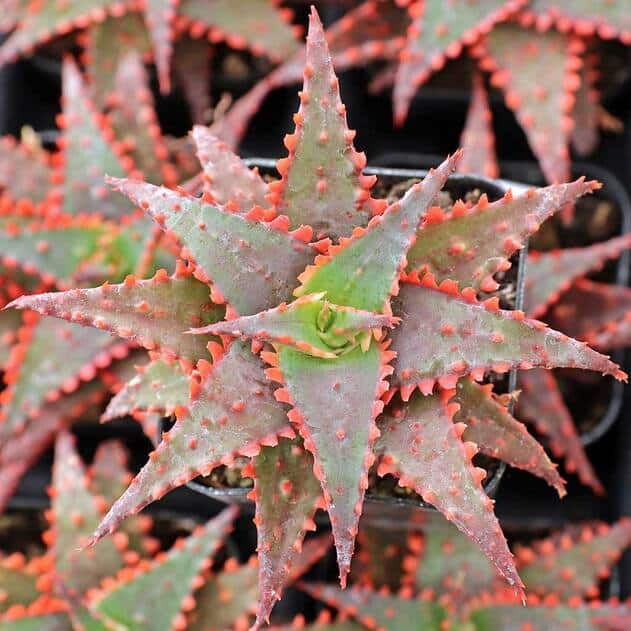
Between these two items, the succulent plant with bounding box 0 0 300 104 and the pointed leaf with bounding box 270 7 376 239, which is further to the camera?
the succulent plant with bounding box 0 0 300 104

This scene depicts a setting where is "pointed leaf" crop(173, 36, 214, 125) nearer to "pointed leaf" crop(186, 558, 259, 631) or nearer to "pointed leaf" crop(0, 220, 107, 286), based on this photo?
"pointed leaf" crop(0, 220, 107, 286)

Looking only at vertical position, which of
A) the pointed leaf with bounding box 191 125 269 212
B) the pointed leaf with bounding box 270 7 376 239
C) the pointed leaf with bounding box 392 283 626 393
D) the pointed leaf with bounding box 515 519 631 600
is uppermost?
the pointed leaf with bounding box 270 7 376 239

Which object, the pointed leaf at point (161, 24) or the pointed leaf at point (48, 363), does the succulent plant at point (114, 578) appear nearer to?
the pointed leaf at point (48, 363)

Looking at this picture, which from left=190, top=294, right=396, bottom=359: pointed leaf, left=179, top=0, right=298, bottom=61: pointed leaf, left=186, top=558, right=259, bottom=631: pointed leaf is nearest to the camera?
left=190, top=294, right=396, bottom=359: pointed leaf

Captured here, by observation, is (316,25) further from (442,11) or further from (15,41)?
(15,41)

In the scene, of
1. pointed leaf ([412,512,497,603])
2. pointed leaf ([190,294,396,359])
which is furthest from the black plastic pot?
pointed leaf ([190,294,396,359])

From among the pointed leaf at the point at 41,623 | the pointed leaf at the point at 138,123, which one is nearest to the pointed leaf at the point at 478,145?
the pointed leaf at the point at 138,123
